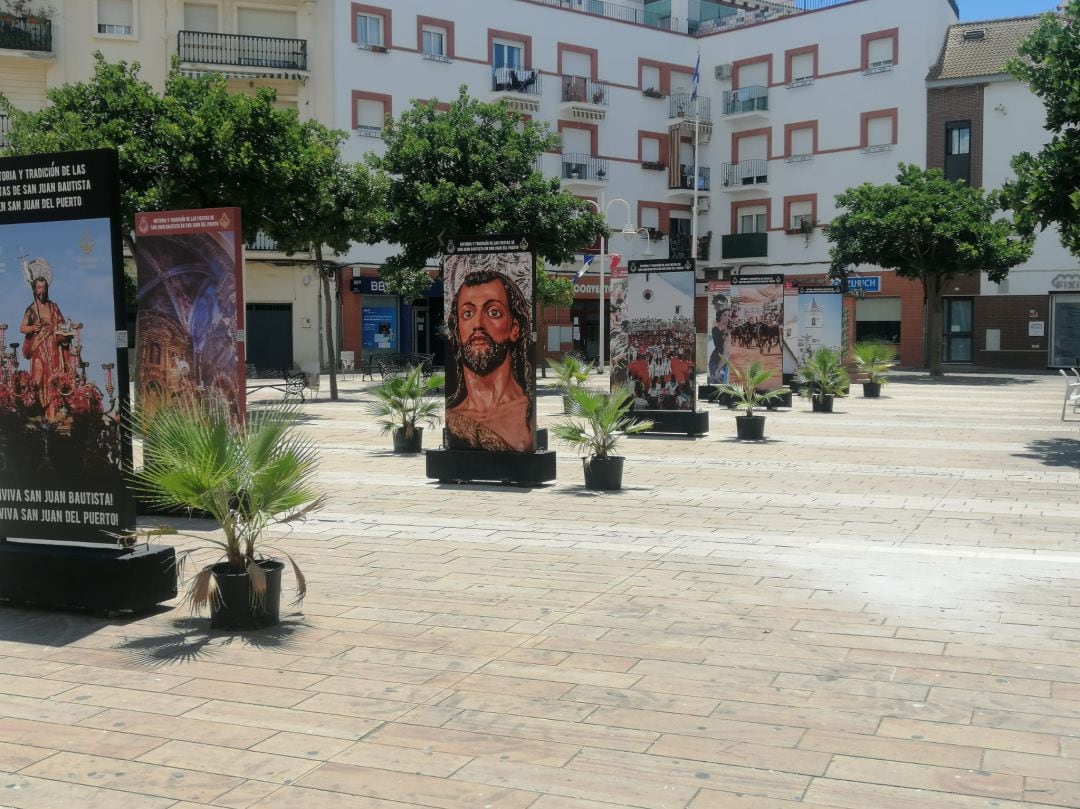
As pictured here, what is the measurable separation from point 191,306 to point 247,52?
106 feet

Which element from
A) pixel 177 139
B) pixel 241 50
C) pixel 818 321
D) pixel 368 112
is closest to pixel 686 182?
pixel 368 112

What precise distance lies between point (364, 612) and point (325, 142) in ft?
72.2

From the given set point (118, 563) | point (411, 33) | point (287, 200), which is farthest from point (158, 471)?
point (411, 33)

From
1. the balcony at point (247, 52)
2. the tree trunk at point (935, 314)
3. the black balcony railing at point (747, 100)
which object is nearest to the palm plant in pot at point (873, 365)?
the tree trunk at point (935, 314)

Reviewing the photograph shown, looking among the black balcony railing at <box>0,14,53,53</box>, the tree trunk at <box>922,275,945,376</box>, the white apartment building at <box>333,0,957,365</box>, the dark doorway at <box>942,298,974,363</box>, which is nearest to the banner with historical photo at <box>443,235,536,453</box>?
the tree trunk at <box>922,275,945,376</box>

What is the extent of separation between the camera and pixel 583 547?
29.2ft

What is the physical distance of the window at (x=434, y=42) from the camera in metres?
43.9

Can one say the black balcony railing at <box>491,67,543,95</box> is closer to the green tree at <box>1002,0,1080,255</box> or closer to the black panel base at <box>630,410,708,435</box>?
the black panel base at <box>630,410,708,435</box>

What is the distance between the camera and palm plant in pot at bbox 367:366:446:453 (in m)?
15.7

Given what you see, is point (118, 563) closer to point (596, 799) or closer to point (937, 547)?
point (596, 799)

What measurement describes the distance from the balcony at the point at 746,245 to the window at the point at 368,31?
18071 mm

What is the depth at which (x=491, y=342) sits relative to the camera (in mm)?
12422

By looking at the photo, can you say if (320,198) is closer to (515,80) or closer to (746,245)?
(515,80)

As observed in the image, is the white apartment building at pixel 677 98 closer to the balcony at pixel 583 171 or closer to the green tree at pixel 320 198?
the balcony at pixel 583 171
